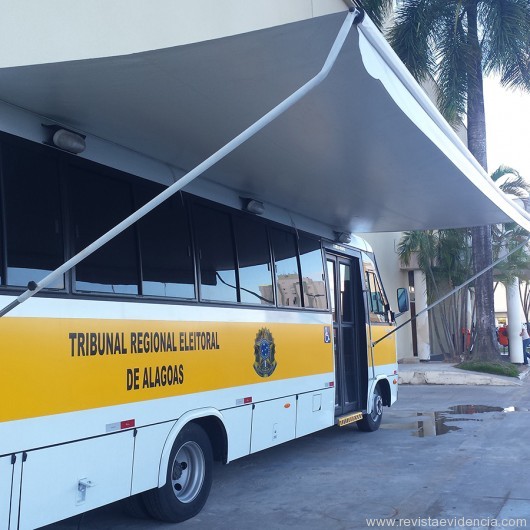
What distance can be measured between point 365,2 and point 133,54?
1500cm

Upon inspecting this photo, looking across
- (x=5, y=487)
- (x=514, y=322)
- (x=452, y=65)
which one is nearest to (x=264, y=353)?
(x=5, y=487)

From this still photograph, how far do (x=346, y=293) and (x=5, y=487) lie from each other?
6.85m

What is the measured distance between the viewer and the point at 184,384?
18.8ft

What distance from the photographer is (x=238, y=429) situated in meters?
Result: 6.49

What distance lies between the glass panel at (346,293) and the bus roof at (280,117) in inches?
85.4

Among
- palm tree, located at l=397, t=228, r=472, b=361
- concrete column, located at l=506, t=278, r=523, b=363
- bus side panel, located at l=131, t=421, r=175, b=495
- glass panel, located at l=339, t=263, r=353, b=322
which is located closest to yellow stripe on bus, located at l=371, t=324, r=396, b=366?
glass panel, located at l=339, t=263, r=353, b=322

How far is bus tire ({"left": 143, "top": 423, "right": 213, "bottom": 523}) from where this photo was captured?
5.63 metres

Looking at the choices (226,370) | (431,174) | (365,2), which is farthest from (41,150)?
(365,2)

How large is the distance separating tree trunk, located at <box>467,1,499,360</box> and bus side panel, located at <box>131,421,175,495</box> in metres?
15.4

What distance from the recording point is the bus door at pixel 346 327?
31.1ft

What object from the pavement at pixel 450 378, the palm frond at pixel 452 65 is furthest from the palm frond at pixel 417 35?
the pavement at pixel 450 378

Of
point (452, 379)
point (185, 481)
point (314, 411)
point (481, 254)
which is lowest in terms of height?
point (452, 379)

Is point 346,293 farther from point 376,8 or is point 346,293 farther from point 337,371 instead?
point 376,8

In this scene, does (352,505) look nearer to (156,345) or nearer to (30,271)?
(156,345)
